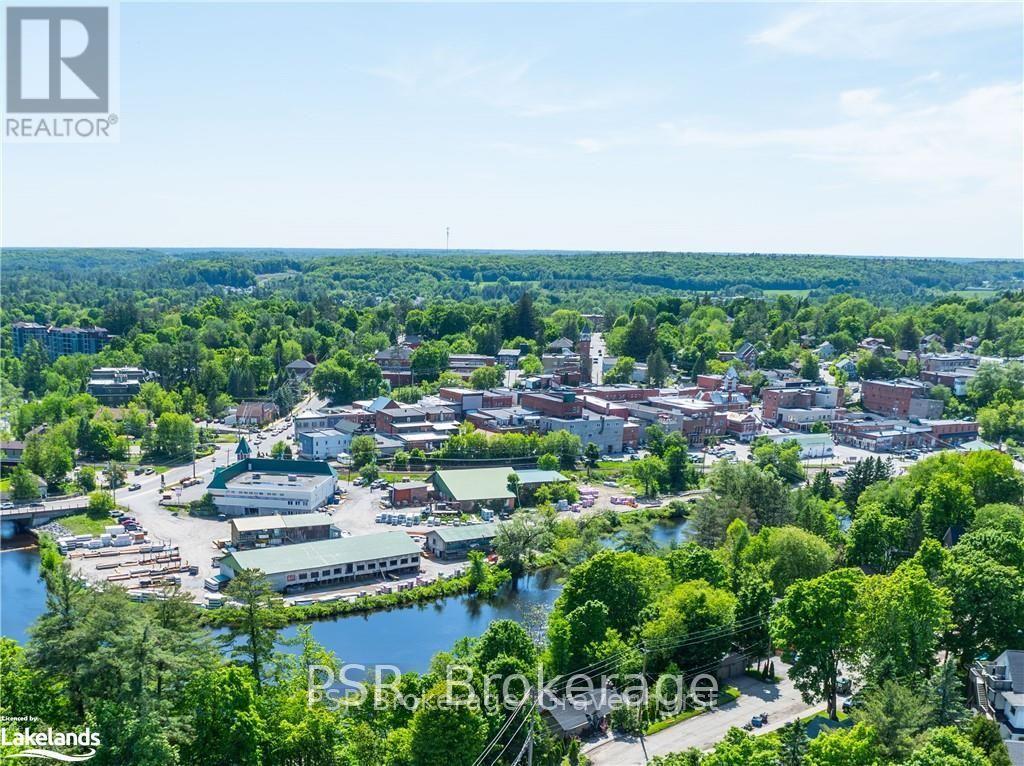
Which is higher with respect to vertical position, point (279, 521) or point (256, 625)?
point (256, 625)

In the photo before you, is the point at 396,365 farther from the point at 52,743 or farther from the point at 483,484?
the point at 52,743

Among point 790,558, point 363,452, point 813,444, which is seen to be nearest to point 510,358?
point 813,444

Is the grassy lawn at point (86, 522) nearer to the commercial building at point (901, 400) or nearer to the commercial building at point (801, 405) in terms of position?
the commercial building at point (801, 405)

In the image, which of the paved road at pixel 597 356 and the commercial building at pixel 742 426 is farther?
the paved road at pixel 597 356

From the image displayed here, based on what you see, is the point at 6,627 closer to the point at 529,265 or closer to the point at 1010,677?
the point at 1010,677

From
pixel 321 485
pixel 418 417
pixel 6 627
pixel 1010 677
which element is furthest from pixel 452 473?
pixel 1010 677

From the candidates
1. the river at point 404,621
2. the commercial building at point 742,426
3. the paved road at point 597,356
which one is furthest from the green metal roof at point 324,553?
the paved road at point 597,356
